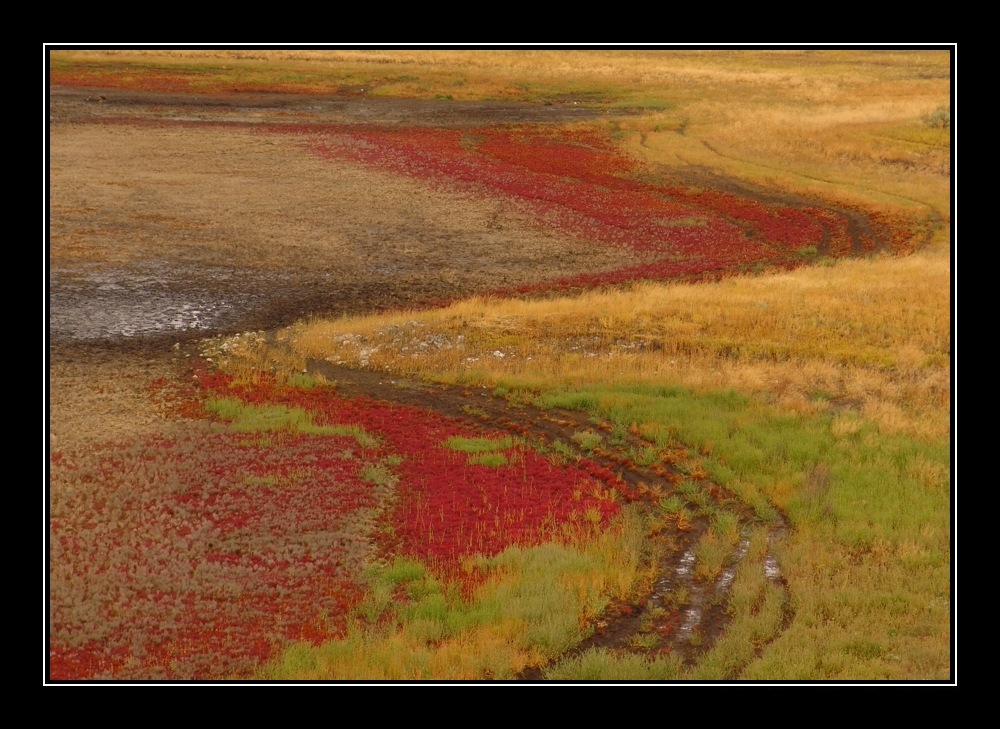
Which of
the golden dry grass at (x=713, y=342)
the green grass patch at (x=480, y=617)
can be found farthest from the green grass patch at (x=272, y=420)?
the green grass patch at (x=480, y=617)

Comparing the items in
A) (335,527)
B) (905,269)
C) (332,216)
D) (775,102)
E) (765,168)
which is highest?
(775,102)

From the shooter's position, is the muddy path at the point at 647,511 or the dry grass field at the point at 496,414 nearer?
the dry grass field at the point at 496,414

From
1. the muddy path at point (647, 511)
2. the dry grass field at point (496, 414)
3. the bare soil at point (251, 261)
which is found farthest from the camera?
the bare soil at point (251, 261)

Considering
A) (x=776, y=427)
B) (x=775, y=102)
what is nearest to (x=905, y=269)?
(x=776, y=427)

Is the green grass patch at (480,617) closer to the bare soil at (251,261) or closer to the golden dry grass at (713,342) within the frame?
the bare soil at (251,261)

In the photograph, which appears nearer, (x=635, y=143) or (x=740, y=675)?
(x=740, y=675)

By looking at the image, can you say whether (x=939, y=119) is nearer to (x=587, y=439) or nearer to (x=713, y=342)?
(x=713, y=342)

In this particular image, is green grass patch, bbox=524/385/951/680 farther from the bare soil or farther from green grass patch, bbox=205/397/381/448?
green grass patch, bbox=205/397/381/448

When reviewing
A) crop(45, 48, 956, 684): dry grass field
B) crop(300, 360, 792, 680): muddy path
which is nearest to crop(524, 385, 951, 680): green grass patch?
crop(45, 48, 956, 684): dry grass field

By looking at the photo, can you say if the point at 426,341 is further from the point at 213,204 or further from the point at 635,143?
the point at 635,143
